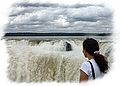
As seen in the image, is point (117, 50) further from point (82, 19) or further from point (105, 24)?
point (82, 19)

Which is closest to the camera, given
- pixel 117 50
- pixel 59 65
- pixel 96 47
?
pixel 96 47

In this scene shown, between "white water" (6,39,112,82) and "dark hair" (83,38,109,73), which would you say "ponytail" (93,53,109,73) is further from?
"white water" (6,39,112,82)

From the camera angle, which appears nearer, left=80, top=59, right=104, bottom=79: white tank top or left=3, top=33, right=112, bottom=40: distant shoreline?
left=80, top=59, right=104, bottom=79: white tank top

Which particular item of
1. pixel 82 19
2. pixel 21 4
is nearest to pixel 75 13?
pixel 82 19

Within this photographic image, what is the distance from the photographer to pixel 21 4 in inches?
92.7

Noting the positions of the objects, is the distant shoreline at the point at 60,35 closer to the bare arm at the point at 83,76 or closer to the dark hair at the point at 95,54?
the dark hair at the point at 95,54

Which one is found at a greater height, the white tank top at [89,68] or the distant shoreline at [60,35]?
the distant shoreline at [60,35]

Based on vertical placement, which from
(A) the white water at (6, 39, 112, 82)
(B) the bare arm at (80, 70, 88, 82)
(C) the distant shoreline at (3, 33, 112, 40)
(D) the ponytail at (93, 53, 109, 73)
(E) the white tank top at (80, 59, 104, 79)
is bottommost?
(B) the bare arm at (80, 70, 88, 82)

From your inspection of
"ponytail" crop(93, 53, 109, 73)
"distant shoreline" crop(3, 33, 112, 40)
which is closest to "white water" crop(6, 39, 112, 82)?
"distant shoreline" crop(3, 33, 112, 40)

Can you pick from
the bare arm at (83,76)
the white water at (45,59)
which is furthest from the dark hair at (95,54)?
the white water at (45,59)

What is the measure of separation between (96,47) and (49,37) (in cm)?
67

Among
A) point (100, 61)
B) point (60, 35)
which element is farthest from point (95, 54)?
point (60, 35)

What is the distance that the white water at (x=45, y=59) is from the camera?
2355 mm

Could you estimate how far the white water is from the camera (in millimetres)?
2355
